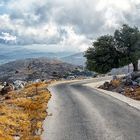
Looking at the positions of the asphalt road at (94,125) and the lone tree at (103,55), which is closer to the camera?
the asphalt road at (94,125)

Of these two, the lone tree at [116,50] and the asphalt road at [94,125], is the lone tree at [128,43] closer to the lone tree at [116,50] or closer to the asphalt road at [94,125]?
the lone tree at [116,50]

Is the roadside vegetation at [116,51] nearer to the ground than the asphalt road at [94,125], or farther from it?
farther from it

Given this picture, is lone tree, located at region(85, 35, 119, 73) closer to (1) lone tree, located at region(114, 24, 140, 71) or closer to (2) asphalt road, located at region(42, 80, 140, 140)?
(1) lone tree, located at region(114, 24, 140, 71)

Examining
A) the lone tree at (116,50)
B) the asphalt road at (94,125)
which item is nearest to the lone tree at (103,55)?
the lone tree at (116,50)

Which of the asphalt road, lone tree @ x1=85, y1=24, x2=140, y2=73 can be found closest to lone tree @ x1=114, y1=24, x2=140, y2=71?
lone tree @ x1=85, y1=24, x2=140, y2=73

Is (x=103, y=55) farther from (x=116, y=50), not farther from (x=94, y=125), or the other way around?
(x=94, y=125)

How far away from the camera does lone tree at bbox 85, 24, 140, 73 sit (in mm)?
103438

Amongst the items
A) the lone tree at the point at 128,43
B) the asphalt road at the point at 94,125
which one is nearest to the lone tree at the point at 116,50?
the lone tree at the point at 128,43

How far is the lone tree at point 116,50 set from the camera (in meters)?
103

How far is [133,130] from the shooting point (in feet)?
79.9

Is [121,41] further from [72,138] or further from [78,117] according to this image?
[72,138]

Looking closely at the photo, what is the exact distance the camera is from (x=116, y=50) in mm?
105250

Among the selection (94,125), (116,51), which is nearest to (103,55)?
(116,51)

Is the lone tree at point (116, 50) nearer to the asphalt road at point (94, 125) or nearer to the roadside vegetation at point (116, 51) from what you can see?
the roadside vegetation at point (116, 51)
